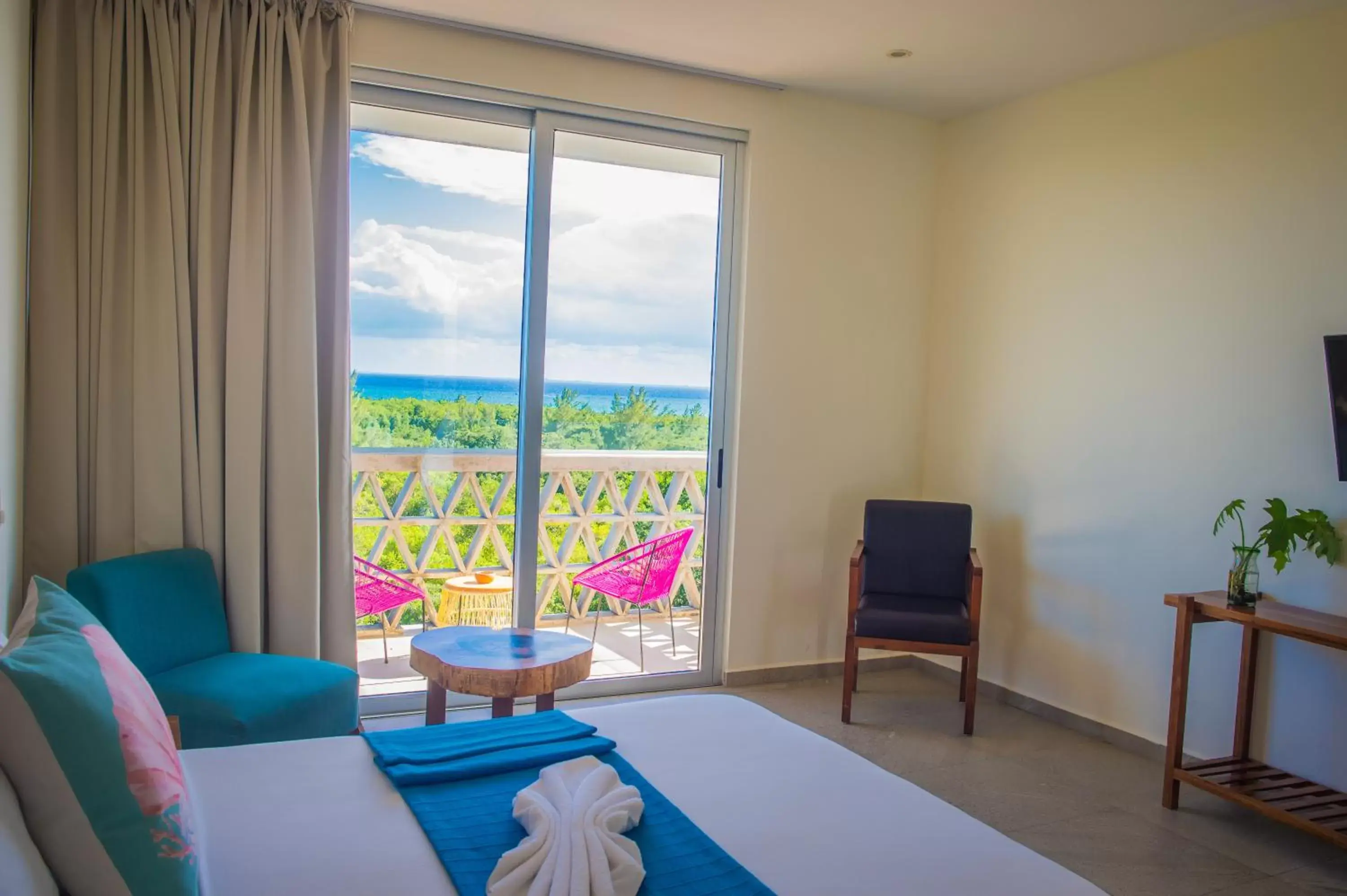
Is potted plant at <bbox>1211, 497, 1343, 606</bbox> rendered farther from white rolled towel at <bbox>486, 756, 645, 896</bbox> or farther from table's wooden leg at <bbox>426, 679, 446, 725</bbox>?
table's wooden leg at <bbox>426, 679, 446, 725</bbox>

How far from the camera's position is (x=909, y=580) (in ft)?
13.6

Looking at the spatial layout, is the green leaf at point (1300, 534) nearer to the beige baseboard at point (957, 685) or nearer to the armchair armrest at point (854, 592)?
the beige baseboard at point (957, 685)

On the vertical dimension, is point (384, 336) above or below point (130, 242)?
below

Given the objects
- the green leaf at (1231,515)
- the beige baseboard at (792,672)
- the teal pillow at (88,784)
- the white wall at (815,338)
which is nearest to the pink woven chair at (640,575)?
the white wall at (815,338)

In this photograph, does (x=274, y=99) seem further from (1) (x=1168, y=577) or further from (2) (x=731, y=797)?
(1) (x=1168, y=577)

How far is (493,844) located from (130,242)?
245cm

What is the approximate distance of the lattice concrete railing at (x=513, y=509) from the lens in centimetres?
373

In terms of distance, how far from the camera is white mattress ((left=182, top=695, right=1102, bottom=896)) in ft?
4.95

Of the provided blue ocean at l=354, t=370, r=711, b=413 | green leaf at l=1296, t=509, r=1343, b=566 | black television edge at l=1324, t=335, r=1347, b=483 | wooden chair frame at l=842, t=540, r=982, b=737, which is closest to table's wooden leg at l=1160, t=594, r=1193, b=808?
green leaf at l=1296, t=509, r=1343, b=566

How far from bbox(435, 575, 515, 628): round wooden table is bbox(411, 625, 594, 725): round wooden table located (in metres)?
0.64

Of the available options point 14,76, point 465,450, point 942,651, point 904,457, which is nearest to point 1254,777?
point 942,651

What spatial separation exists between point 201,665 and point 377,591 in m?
0.83

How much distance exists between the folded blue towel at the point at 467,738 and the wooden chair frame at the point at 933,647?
1.88 meters

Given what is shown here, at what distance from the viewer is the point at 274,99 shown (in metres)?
3.26
